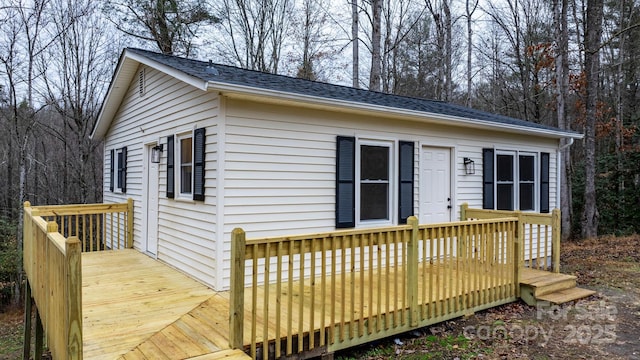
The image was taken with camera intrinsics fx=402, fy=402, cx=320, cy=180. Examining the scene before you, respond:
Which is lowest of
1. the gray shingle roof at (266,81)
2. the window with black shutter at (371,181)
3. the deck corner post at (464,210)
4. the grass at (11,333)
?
the grass at (11,333)

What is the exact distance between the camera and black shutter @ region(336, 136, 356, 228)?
5.94 meters

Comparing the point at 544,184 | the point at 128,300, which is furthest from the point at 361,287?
the point at 544,184

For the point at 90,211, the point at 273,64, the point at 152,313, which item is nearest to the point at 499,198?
the point at 152,313

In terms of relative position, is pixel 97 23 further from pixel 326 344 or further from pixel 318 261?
pixel 326 344

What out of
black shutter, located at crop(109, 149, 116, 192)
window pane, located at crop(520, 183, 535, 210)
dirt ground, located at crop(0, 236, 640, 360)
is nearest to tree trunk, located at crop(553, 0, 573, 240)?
window pane, located at crop(520, 183, 535, 210)

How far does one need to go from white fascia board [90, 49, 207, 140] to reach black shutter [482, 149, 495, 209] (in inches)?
215

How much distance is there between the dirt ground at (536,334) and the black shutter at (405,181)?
6.44 ft

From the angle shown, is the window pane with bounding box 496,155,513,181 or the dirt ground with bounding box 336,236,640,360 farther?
the window pane with bounding box 496,155,513,181

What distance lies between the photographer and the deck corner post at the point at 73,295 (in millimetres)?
2592

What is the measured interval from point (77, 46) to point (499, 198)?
1354 cm

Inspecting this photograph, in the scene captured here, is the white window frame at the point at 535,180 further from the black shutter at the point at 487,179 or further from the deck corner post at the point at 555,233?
the deck corner post at the point at 555,233

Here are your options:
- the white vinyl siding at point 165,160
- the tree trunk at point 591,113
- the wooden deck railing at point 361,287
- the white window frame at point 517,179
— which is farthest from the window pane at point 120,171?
the tree trunk at point 591,113

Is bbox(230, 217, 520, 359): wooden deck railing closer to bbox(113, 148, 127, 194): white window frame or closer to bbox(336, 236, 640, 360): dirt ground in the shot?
bbox(336, 236, 640, 360): dirt ground

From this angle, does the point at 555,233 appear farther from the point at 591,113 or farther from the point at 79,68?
the point at 79,68
